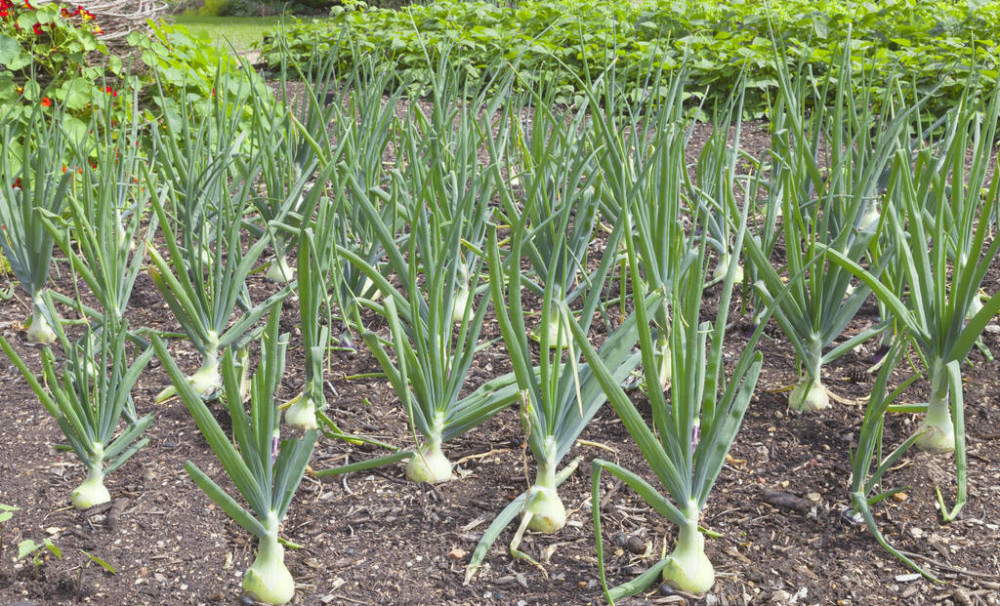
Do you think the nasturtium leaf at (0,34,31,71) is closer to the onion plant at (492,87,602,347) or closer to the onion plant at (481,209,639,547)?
the onion plant at (492,87,602,347)

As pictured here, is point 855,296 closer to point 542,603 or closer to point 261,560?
point 542,603

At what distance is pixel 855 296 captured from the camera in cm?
190

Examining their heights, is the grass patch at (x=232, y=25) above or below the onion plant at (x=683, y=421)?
below

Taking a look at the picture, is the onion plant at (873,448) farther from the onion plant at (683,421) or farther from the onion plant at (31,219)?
the onion plant at (31,219)

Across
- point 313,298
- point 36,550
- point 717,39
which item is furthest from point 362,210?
point 717,39

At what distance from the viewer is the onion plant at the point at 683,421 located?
1372 mm

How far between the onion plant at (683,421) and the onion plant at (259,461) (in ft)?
1.50

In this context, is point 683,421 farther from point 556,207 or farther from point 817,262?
point 556,207

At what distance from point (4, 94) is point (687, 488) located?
307 cm

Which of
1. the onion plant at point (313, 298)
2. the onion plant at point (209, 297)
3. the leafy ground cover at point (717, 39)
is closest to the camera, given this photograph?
the onion plant at point (313, 298)

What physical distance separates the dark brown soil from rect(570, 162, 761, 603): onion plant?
0.25ft

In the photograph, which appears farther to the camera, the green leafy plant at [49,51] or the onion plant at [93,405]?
the green leafy plant at [49,51]

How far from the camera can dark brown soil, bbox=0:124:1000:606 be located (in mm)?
1553

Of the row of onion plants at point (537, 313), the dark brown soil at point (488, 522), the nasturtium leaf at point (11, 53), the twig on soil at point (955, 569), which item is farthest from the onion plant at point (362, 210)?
the nasturtium leaf at point (11, 53)
